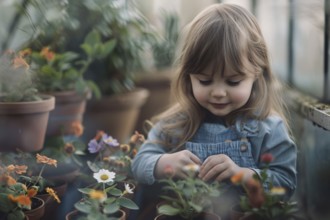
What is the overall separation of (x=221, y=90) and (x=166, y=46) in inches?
50.3

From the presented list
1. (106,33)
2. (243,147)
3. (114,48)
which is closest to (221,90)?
(243,147)

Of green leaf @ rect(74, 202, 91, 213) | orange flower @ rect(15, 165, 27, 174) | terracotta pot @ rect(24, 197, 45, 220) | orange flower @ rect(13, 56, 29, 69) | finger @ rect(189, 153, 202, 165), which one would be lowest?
terracotta pot @ rect(24, 197, 45, 220)

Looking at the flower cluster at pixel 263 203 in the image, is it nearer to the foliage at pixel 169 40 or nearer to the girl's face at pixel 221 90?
the girl's face at pixel 221 90

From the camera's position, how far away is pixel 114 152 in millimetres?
1816

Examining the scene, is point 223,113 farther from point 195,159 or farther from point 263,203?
point 263,203

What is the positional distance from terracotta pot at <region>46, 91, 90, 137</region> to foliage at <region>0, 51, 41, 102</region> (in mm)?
293

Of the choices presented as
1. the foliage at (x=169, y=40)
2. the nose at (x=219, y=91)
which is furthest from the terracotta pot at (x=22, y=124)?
the foliage at (x=169, y=40)

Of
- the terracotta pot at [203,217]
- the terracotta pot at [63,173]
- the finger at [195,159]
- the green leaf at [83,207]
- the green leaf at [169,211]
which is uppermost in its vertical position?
the finger at [195,159]

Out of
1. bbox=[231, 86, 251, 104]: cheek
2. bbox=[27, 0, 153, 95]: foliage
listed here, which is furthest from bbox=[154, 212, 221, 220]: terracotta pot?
bbox=[27, 0, 153, 95]: foliage

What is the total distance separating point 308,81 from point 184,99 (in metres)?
0.86

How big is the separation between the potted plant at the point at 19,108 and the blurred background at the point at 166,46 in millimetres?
129

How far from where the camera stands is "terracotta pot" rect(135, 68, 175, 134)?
3.19 metres

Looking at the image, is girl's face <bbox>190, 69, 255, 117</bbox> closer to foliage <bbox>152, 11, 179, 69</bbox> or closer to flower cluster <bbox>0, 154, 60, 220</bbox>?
flower cluster <bbox>0, 154, 60, 220</bbox>

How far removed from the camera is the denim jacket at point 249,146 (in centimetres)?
155
